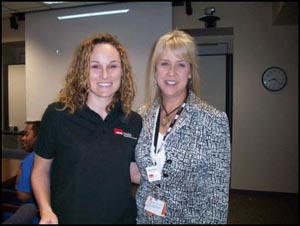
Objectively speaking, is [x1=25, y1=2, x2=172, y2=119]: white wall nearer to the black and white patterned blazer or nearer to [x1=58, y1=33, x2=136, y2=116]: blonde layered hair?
[x1=58, y1=33, x2=136, y2=116]: blonde layered hair

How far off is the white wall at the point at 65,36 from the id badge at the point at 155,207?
504mm

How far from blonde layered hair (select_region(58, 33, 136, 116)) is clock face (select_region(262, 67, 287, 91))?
478 mm

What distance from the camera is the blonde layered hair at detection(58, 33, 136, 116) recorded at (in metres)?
0.98

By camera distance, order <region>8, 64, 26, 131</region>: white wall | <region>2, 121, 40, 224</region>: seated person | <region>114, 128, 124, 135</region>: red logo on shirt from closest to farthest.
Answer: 1. <region>8, 64, 26, 131</region>: white wall
2. <region>2, 121, 40, 224</region>: seated person
3. <region>114, 128, 124, 135</region>: red logo on shirt

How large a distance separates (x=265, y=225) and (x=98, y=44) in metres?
0.73

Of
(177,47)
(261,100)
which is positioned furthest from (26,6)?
(261,100)

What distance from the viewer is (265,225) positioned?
0.70 m

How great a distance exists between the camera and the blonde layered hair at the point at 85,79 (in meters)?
0.98

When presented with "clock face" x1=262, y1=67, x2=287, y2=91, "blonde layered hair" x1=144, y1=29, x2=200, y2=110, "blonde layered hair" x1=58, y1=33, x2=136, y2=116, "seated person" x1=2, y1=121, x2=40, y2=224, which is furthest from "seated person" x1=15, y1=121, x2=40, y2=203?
"clock face" x1=262, y1=67, x2=287, y2=91

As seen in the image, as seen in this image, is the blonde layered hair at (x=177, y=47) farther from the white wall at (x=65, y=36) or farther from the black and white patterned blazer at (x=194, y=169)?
the black and white patterned blazer at (x=194, y=169)

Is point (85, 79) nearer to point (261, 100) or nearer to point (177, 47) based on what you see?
point (177, 47)

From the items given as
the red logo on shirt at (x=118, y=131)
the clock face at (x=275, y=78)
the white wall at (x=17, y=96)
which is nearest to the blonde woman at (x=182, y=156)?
the red logo on shirt at (x=118, y=131)

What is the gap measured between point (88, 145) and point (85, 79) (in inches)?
9.2

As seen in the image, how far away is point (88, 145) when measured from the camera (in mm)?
952
